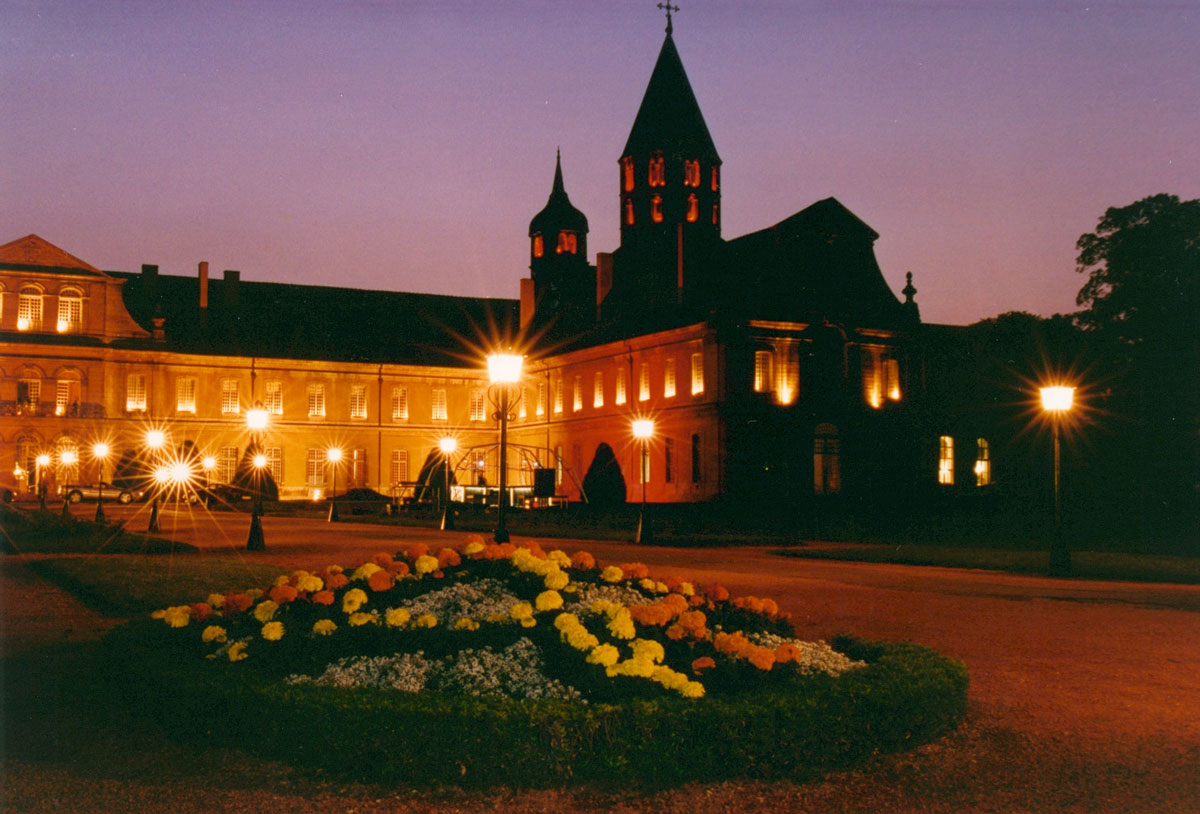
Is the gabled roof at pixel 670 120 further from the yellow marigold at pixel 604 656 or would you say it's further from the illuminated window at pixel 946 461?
the yellow marigold at pixel 604 656

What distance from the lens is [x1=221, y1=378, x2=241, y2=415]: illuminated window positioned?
7294 centimetres

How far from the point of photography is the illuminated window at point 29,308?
68.5m

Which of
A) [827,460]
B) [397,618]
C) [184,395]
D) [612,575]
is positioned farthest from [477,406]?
[397,618]

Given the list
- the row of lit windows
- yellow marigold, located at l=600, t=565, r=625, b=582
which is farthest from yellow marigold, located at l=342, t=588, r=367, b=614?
the row of lit windows

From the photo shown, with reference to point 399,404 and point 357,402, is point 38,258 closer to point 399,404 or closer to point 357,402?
point 357,402

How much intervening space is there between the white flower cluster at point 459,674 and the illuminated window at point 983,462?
57.9 m

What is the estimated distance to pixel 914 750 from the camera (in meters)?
7.37

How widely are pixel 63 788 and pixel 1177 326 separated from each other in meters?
44.7

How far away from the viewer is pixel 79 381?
228ft

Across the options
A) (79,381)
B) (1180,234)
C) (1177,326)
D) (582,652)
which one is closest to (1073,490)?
(1177,326)

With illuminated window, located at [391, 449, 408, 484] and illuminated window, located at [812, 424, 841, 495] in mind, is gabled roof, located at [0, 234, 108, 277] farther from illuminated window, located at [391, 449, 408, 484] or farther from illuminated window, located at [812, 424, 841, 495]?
illuminated window, located at [812, 424, 841, 495]

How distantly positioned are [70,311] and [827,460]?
153 feet

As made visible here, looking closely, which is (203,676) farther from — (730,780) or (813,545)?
(813,545)

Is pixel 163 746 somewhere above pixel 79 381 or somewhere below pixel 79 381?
below
